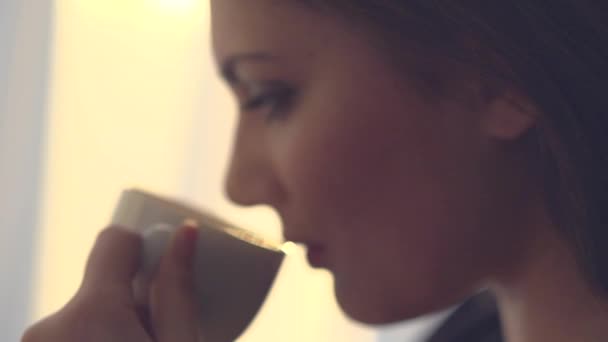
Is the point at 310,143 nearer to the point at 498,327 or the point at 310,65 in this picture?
the point at 310,65

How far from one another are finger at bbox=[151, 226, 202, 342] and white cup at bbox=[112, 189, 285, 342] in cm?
1

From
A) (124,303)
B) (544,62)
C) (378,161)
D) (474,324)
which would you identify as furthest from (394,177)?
(474,324)

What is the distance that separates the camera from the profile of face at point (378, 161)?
1.76ft

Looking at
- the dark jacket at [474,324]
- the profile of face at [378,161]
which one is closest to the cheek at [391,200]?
the profile of face at [378,161]

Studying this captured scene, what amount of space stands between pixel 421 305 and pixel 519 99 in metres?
0.16

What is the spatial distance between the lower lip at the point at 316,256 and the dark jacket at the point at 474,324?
1.00 feet

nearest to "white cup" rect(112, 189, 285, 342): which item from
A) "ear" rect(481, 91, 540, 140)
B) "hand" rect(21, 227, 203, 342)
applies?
"hand" rect(21, 227, 203, 342)

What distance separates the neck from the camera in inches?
21.6

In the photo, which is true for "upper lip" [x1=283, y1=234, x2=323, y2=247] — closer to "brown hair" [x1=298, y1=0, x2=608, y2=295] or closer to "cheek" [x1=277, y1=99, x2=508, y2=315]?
"cheek" [x1=277, y1=99, x2=508, y2=315]

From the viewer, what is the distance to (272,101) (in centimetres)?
58

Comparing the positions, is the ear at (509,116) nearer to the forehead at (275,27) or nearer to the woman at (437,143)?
the woman at (437,143)

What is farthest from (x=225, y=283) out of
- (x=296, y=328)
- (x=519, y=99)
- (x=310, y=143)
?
(x=296, y=328)

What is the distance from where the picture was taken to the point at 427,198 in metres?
0.54

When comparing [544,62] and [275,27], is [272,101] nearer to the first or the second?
[275,27]
